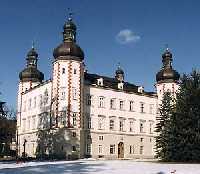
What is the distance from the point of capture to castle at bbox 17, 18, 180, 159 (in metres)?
58.2

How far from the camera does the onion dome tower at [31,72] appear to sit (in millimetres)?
71375

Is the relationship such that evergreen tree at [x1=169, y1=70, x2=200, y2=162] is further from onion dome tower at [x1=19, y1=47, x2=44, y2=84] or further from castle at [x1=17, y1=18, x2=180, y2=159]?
onion dome tower at [x1=19, y1=47, x2=44, y2=84]

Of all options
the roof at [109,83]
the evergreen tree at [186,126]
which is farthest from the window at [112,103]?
the evergreen tree at [186,126]

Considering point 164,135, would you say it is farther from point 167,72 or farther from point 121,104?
point 167,72

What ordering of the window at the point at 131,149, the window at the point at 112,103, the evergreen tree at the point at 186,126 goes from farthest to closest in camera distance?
the window at the point at 131,149 → the window at the point at 112,103 → the evergreen tree at the point at 186,126

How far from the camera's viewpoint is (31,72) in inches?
2810

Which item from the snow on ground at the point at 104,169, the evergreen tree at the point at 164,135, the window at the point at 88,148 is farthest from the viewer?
the window at the point at 88,148

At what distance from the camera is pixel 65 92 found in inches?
2296

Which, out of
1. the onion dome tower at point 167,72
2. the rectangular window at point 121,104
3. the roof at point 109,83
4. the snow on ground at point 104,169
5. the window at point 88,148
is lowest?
the snow on ground at point 104,169

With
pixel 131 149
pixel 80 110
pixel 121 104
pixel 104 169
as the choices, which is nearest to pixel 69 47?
pixel 80 110

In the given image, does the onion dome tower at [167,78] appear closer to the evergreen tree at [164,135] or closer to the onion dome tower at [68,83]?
the onion dome tower at [68,83]

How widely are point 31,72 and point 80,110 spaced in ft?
53.2

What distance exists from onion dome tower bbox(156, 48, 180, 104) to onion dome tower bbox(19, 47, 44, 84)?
20250 mm

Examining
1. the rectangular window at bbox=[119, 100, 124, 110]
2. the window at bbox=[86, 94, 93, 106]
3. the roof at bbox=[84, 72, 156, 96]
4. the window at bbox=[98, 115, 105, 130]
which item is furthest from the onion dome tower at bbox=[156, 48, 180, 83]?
the window at bbox=[86, 94, 93, 106]
